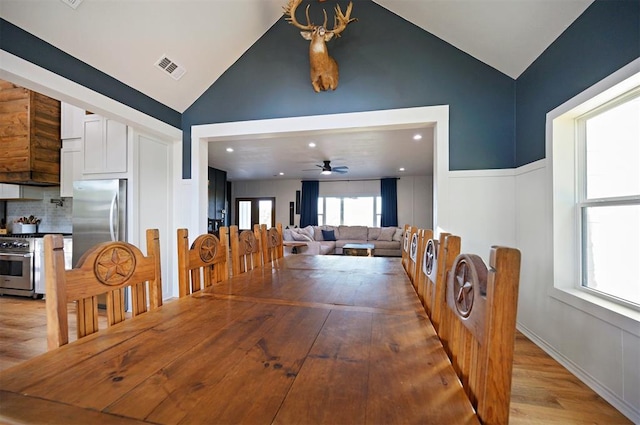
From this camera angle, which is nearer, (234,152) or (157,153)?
(157,153)

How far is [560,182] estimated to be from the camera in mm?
2176

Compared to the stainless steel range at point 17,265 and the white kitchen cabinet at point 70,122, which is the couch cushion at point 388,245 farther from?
the stainless steel range at point 17,265

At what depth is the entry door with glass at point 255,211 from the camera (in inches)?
408

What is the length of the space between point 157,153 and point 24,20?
5.21 ft

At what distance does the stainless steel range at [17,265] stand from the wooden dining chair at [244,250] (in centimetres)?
362

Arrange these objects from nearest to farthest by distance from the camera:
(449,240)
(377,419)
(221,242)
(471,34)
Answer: (377,419) < (449,240) < (221,242) < (471,34)

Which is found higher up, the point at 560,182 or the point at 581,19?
the point at 581,19

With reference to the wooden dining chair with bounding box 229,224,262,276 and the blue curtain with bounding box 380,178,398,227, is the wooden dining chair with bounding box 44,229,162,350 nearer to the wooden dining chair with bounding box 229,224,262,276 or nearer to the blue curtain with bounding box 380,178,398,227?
the wooden dining chair with bounding box 229,224,262,276

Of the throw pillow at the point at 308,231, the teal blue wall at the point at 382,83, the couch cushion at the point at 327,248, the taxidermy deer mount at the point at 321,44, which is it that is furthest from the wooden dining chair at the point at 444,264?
the throw pillow at the point at 308,231

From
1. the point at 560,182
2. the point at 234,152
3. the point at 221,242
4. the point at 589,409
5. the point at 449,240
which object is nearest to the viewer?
the point at 449,240

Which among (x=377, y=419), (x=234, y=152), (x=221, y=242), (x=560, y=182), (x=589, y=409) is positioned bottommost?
(x=589, y=409)

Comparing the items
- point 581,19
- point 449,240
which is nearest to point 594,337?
point 449,240

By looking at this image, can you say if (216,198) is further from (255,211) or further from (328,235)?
(328,235)

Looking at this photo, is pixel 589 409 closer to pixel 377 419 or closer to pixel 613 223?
pixel 613 223
